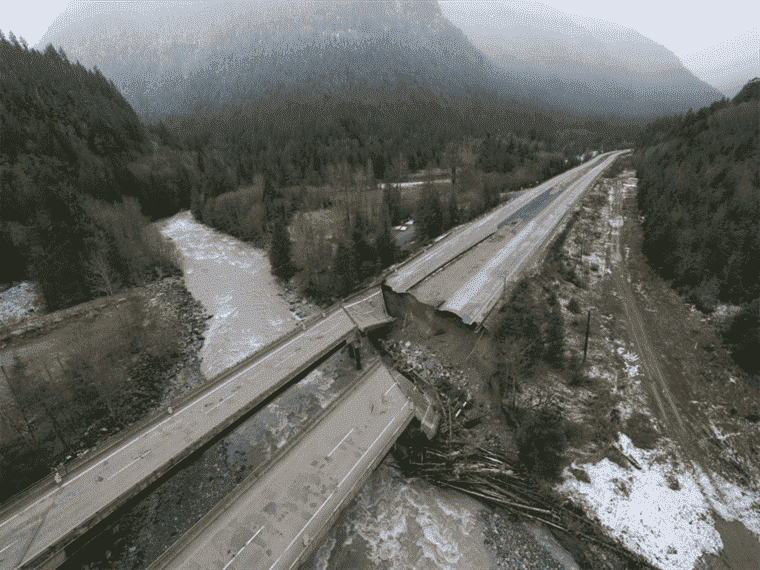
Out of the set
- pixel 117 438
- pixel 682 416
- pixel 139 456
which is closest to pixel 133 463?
pixel 139 456

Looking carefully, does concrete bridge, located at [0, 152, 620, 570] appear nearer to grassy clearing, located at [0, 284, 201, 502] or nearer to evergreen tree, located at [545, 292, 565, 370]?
evergreen tree, located at [545, 292, 565, 370]

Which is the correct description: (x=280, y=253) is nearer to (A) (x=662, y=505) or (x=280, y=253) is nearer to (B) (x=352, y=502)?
(B) (x=352, y=502)

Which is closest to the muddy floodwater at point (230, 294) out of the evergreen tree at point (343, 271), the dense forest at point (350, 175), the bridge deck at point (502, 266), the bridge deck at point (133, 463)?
the dense forest at point (350, 175)

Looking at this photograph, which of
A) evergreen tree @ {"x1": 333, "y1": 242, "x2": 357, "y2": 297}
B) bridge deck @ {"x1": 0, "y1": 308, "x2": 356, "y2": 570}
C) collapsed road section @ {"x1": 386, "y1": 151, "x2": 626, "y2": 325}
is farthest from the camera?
evergreen tree @ {"x1": 333, "y1": 242, "x2": 357, "y2": 297}

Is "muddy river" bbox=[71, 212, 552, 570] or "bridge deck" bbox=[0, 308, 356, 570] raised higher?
"bridge deck" bbox=[0, 308, 356, 570]

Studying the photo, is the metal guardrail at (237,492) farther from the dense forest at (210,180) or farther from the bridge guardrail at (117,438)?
the dense forest at (210,180)

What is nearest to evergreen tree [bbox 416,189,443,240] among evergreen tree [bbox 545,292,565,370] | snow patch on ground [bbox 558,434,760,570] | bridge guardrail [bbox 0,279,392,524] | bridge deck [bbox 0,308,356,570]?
evergreen tree [bbox 545,292,565,370]

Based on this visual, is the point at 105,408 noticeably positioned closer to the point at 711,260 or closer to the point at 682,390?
the point at 682,390
